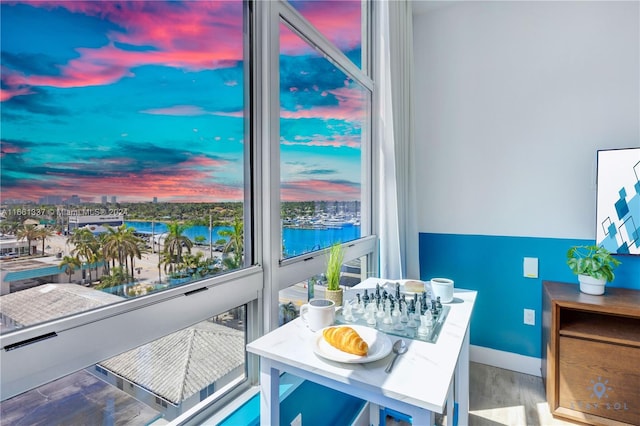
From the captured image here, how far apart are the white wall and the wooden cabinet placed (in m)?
0.60

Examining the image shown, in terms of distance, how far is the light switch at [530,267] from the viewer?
96.1 inches

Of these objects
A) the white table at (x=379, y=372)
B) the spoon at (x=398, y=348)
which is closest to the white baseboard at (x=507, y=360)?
the white table at (x=379, y=372)

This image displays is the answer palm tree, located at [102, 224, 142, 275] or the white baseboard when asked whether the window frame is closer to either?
palm tree, located at [102, 224, 142, 275]

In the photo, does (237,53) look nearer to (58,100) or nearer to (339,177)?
(58,100)

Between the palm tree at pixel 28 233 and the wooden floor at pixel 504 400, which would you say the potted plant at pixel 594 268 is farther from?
the palm tree at pixel 28 233

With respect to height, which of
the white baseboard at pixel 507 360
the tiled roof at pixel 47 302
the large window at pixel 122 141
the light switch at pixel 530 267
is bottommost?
the white baseboard at pixel 507 360

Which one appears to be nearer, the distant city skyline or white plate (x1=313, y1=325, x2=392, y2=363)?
the distant city skyline

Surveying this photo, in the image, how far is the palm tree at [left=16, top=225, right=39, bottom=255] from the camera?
27.6 inches

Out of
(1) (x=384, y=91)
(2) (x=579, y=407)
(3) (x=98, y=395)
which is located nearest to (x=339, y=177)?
(1) (x=384, y=91)

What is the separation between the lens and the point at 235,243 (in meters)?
1.25

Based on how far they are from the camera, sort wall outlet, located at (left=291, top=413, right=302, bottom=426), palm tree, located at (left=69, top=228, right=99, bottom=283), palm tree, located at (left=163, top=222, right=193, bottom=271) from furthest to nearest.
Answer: wall outlet, located at (left=291, top=413, right=302, bottom=426) → palm tree, located at (left=163, top=222, right=193, bottom=271) → palm tree, located at (left=69, top=228, right=99, bottom=283)

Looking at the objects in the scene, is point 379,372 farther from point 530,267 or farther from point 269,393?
point 530,267

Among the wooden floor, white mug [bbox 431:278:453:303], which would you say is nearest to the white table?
white mug [bbox 431:278:453:303]

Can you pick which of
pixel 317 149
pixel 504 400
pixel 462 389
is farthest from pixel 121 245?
pixel 504 400
